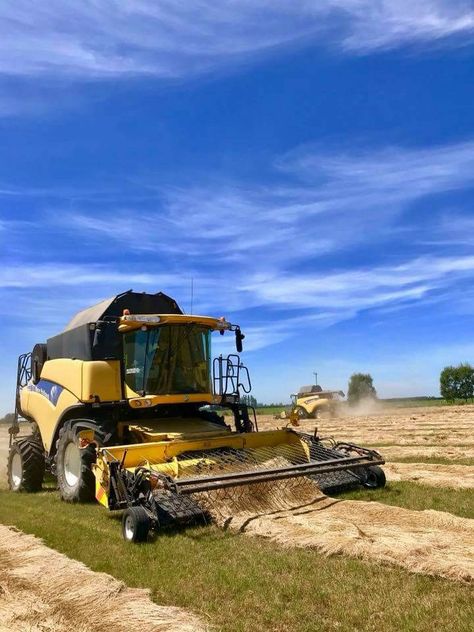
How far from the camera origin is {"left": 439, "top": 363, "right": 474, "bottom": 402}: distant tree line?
77.1 m

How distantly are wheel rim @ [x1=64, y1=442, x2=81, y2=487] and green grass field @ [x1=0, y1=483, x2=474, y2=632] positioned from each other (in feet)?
5.82

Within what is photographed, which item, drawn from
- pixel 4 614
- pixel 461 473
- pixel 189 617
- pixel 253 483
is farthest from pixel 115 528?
pixel 461 473

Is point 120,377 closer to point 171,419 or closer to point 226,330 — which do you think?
point 171,419

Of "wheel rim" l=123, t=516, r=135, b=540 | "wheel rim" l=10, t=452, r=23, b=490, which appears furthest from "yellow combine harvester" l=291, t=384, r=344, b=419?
"wheel rim" l=123, t=516, r=135, b=540

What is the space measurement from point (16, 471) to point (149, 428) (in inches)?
140

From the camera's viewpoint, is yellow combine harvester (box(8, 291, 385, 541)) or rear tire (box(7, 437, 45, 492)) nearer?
yellow combine harvester (box(8, 291, 385, 541))

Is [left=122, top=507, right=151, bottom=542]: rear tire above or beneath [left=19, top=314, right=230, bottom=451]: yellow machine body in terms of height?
beneath

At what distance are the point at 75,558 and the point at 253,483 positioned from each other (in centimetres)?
240

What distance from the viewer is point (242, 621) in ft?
13.7

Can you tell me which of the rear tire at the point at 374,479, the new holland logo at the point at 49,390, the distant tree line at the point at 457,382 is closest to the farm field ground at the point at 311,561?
the rear tire at the point at 374,479

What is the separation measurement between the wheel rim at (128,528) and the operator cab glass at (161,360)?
312 cm

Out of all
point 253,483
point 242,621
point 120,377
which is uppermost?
point 120,377

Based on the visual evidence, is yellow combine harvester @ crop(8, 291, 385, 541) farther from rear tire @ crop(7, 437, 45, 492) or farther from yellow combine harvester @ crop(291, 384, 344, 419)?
yellow combine harvester @ crop(291, 384, 344, 419)

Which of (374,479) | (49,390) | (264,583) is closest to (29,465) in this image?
(49,390)
